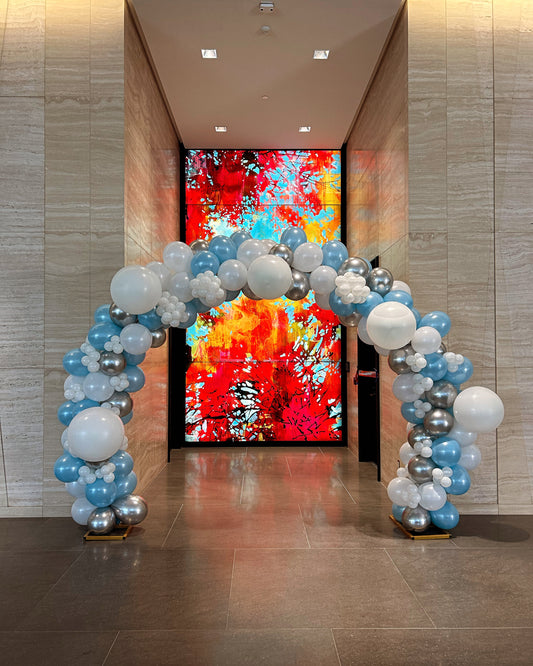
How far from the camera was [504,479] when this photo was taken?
4.95 meters

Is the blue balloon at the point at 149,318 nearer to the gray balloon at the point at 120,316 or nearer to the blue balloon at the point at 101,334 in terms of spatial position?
the gray balloon at the point at 120,316

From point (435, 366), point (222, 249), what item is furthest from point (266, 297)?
point (435, 366)

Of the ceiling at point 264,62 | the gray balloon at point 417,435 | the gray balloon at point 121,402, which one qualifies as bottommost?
the gray balloon at point 417,435

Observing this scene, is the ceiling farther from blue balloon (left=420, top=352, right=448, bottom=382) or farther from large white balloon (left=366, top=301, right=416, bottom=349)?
blue balloon (left=420, top=352, right=448, bottom=382)

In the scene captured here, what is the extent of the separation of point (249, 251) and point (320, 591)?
2.43 meters

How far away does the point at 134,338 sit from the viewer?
164 inches

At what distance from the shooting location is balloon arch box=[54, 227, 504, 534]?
410 centimetres

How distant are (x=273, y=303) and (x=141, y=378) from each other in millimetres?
4154

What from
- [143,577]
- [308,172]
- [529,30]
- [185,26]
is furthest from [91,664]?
[308,172]

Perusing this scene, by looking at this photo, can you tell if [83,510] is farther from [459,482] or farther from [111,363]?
[459,482]

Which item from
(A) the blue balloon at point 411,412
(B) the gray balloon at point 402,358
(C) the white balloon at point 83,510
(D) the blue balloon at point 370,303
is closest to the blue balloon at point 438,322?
(B) the gray balloon at point 402,358

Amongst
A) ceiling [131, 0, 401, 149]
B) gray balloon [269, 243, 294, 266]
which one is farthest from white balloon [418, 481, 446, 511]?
ceiling [131, 0, 401, 149]

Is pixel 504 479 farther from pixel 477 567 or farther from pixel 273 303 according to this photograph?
pixel 273 303

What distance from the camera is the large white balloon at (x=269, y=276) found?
164 inches
